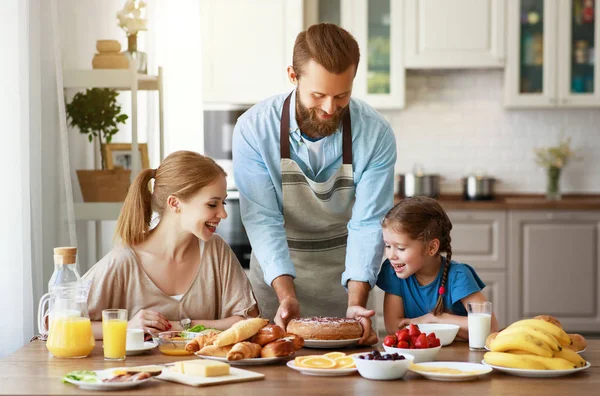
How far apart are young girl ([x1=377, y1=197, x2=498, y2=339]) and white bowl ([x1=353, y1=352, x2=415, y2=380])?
69cm

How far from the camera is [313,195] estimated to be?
8.70 ft

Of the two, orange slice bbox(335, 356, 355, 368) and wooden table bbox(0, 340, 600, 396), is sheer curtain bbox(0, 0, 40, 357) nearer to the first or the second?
wooden table bbox(0, 340, 600, 396)

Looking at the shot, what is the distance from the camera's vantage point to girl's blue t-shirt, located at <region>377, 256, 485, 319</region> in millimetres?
2471

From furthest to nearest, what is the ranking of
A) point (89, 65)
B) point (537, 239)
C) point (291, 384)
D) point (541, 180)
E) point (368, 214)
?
point (541, 180) < point (537, 239) < point (89, 65) < point (368, 214) < point (291, 384)

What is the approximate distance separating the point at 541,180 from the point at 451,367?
4267 mm

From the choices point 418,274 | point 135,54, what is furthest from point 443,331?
point 135,54

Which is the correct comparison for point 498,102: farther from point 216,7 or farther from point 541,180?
point 216,7

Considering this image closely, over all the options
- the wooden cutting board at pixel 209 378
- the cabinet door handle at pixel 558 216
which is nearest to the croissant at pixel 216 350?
the wooden cutting board at pixel 209 378

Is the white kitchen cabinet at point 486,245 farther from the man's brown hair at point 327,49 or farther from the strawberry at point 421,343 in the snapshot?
the strawberry at point 421,343

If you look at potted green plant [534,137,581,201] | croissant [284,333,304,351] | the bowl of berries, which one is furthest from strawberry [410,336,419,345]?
potted green plant [534,137,581,201]

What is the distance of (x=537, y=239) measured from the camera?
5227mm

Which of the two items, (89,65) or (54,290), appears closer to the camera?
(54,290)

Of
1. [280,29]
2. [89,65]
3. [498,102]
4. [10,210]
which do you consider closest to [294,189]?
[10,210]

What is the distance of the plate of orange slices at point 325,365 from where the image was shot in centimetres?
179
